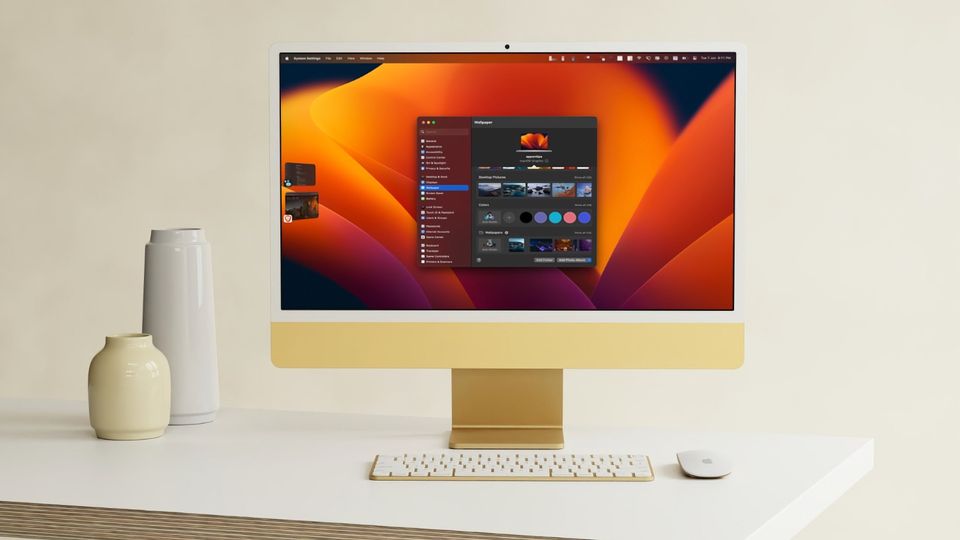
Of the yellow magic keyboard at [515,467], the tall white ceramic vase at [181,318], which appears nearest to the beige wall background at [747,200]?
the tall white ceramic vase at [181,318]

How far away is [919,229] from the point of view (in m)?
3.22

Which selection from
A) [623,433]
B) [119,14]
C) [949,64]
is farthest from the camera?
[119,14]

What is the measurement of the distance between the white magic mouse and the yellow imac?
16 cm

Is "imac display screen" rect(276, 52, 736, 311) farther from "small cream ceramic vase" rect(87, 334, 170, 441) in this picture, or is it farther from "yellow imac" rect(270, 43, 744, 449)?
"small cream ceramic vase" rect(87, 334, 170, 441)

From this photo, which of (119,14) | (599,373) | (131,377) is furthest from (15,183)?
(131,377)

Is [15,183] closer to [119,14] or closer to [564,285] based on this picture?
[119,14]

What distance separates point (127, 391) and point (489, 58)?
2.27 feet

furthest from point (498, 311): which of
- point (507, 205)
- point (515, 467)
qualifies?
point (515, 467)

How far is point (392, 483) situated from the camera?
1.33 m

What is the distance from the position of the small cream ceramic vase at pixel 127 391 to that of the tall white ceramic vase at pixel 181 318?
91 mm

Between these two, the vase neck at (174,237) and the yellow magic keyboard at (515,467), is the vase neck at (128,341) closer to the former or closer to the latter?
the vase neck at (174,237)

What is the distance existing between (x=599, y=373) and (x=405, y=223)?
75.0 inches

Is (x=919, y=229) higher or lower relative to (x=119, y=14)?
lower

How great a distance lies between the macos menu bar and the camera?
5.06ft
